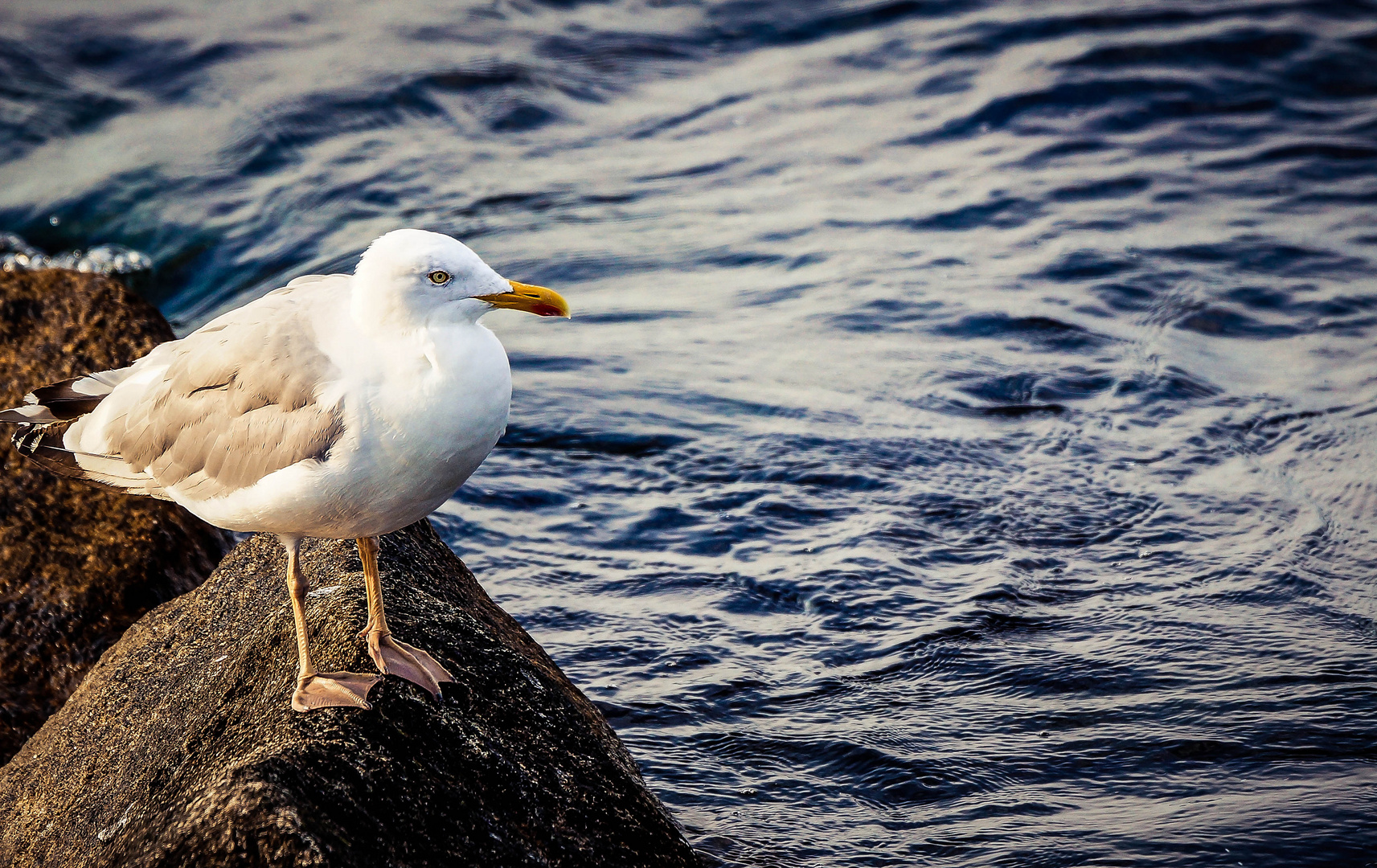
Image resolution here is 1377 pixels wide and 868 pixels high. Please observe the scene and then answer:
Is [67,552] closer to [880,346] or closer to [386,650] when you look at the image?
[386,650]

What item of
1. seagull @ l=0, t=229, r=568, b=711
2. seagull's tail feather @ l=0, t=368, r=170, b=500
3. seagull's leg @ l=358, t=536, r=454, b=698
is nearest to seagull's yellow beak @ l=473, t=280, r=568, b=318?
seagull @ l=0, t=229, r=568, b=711

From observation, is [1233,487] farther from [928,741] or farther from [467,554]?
[467,554]

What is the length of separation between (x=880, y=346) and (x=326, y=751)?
6.26m

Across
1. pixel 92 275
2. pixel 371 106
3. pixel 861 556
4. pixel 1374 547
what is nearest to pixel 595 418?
pixel 861 556

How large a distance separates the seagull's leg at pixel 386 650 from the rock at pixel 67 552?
6.48 ft

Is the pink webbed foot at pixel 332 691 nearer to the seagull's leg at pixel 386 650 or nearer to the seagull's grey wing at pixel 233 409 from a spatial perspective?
the seagull's leg at pixel 386 650

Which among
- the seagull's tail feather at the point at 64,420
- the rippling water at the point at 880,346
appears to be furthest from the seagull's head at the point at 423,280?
the rippling water at the point at 880,346

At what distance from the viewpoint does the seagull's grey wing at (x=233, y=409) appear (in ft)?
12.2

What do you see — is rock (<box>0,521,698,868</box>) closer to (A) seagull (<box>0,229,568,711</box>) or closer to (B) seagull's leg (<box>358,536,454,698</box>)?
(B) seagull's leg (<box>358,536,454,698</box>)

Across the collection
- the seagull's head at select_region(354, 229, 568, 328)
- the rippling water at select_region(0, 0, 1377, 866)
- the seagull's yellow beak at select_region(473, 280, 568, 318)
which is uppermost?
the seagull's head at select_region(354, 229, 568, 328)

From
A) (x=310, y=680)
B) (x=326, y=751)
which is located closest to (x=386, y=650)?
(x=310, y=680)

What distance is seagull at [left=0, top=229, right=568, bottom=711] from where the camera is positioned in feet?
11.9

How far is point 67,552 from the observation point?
5.49 m

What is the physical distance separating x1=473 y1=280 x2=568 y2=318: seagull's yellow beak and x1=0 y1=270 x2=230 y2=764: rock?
267cm
